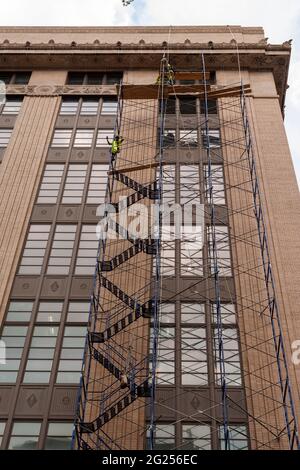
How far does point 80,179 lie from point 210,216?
796 centimetres

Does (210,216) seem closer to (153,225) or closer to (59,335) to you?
(153,225)

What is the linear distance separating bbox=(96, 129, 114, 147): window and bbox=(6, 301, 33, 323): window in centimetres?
1201

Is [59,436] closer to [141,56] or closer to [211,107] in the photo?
[211,107]

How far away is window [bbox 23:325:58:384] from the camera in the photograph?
22.8 metres

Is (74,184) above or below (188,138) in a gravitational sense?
below

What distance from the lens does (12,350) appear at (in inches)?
936

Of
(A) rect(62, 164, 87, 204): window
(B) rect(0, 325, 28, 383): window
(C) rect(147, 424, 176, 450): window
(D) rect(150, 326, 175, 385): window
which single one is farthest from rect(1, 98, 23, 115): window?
(C) rect(147, 424, 176, 450): window

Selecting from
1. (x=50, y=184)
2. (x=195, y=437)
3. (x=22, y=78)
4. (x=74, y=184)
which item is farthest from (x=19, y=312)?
(x=22, y=78)

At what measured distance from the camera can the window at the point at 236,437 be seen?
20578 mm

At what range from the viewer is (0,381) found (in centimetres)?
2275

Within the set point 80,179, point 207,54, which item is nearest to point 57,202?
point 80,179

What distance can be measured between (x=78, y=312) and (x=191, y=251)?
615cm

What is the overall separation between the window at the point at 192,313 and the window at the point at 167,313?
436 mm

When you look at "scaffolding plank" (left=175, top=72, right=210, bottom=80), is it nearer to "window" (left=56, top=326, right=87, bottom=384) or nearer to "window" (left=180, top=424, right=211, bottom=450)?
"window" (left=56, top=326, right=87, bottom=384)
